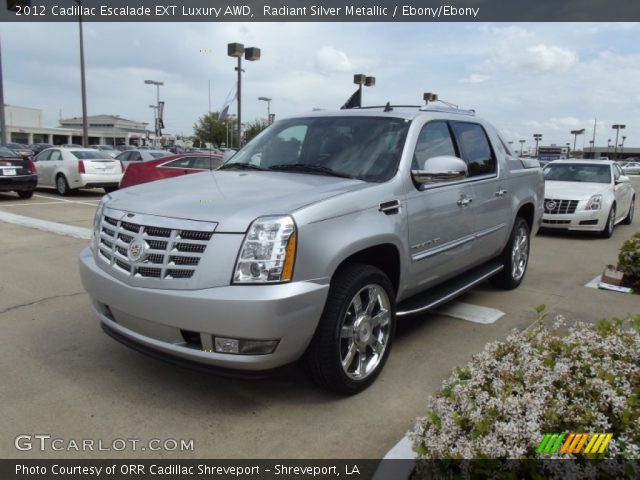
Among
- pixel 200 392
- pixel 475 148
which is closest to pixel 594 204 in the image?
pixel 475 148

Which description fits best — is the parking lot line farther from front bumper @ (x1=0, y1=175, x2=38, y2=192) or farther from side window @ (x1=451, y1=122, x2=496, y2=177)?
side window @ (x1=451, y1=122, x2=496, y2=177)

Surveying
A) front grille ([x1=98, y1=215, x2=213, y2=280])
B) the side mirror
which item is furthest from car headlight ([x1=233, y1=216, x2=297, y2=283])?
the side mirror

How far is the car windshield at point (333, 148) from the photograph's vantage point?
12.4ft

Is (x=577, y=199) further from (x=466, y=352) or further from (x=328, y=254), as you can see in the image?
(x=328, y=254)

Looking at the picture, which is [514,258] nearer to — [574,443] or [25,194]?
[574,443]

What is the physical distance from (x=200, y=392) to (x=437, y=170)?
7.09ft

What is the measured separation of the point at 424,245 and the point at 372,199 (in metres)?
0.73

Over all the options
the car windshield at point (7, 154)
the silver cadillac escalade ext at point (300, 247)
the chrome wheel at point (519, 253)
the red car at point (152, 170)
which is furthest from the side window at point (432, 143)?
the car windshield at point (7, 154)

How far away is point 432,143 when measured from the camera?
4254mm

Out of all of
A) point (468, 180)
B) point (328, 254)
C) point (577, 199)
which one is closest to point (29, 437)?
point (328, 254)

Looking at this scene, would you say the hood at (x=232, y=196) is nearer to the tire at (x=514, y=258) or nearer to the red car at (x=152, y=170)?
the tire at (x=514, y=258)

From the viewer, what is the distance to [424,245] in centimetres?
387

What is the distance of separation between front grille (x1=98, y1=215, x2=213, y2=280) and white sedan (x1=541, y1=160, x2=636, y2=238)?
8613 mm

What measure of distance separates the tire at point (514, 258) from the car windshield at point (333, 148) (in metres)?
2.32
